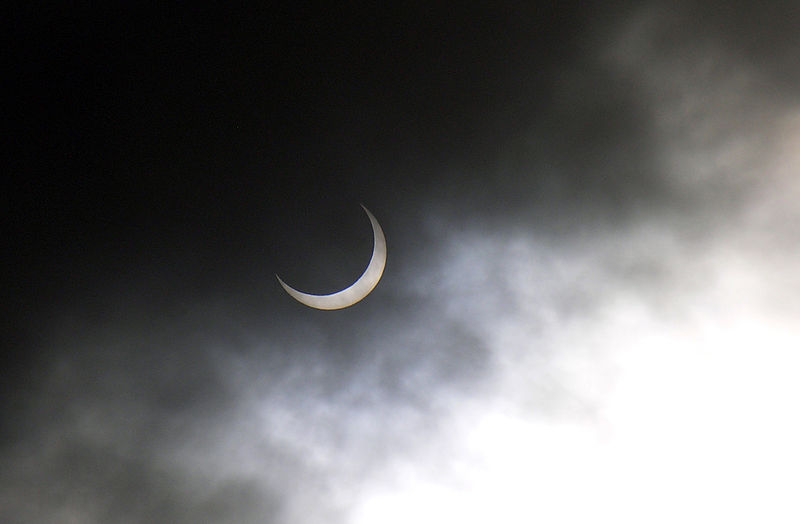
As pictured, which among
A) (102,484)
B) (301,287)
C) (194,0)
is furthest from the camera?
(102,484)

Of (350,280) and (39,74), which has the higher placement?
(39,74)

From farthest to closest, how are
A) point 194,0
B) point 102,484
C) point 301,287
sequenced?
point 102,484 < point 301,287 < point 194,0

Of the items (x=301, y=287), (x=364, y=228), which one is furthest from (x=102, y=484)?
(x=364, y=228)

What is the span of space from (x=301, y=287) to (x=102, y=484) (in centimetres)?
1840

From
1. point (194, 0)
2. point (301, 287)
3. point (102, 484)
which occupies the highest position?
point (194, 0)

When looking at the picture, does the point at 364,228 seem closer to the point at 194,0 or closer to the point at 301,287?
the point at 301,287

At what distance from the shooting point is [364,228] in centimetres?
2120

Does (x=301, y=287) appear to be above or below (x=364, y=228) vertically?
below

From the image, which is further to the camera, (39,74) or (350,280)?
(350,280)

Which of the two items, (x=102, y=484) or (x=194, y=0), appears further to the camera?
(x=102, y=484)

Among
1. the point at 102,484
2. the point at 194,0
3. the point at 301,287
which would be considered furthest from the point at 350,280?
the point at 102,484

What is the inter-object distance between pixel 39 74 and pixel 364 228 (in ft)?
40.9

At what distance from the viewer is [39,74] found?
1591cm

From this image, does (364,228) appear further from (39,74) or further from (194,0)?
(39,74)
